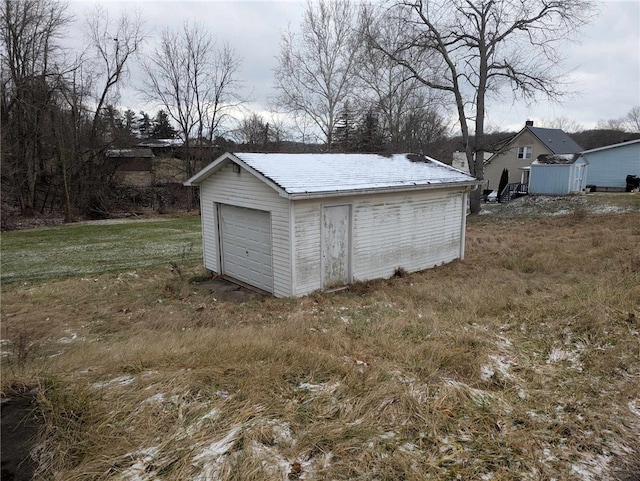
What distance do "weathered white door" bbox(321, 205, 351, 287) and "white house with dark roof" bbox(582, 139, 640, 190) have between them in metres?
28.6

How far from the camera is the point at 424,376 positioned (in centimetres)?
456

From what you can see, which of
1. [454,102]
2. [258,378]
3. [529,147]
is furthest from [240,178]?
[529,147]

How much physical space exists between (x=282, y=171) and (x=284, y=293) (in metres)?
2.71

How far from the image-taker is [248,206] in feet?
32.7

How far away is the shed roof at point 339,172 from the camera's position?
29.6ft

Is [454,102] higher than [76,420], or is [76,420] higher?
[454,102]

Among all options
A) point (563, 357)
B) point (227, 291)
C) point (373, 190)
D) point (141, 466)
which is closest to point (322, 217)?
point (373, 190)

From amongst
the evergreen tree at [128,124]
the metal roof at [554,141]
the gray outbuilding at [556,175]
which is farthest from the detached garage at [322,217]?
the metal roof at [554,141]

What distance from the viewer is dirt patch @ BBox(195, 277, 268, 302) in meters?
9.57

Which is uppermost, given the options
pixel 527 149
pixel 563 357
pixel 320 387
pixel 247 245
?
pixel 527 149

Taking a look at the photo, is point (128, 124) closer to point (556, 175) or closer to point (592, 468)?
point (556, 175)

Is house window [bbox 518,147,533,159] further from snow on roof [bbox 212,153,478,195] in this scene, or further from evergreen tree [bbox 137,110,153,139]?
evergreen tree [bbox 137,110,153,139]

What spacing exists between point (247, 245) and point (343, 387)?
6.71 meters

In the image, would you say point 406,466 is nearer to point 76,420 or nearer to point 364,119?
point 76,420
